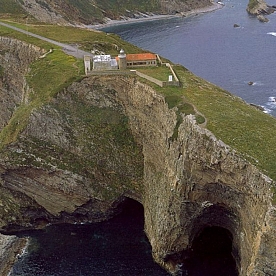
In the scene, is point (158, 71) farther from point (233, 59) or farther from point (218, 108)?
point (233, 59)

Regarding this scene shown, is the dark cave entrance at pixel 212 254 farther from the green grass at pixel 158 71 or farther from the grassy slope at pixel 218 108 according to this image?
the green grass at pixel 158 71


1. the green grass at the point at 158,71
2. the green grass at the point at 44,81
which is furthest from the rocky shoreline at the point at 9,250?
the green grass at the point at 158,71

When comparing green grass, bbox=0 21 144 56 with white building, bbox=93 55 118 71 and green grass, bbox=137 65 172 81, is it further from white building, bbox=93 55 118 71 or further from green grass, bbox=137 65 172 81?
green grass, bbox=137 65 172 81

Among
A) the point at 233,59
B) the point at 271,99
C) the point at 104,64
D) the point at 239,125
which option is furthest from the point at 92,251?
the point at 233,59

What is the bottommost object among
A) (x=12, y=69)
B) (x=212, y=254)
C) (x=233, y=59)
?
(x=212, y=254)

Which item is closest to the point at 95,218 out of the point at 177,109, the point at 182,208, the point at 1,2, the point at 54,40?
the point at 182,208

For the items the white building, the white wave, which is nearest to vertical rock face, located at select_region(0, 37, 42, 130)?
the white building
